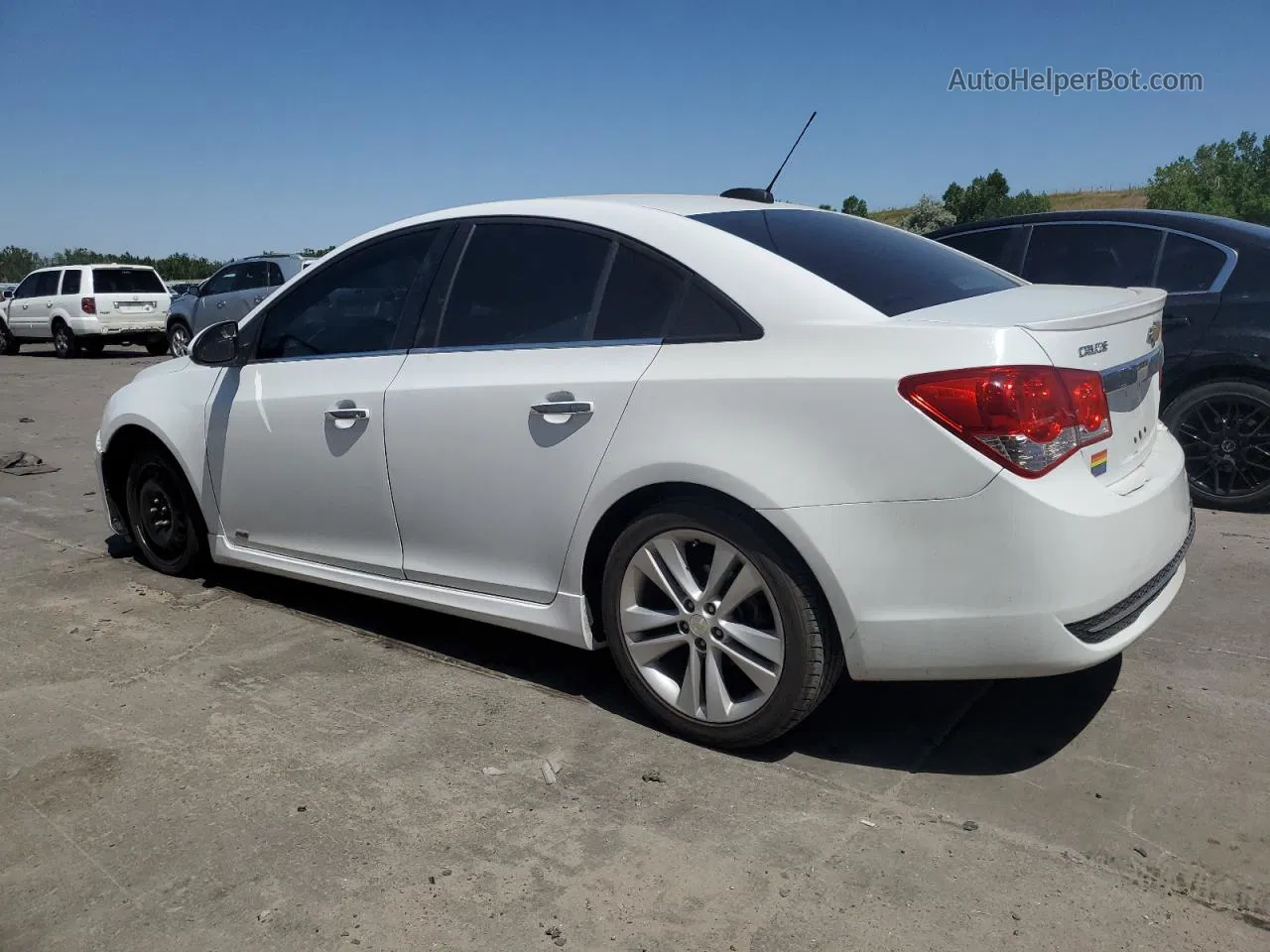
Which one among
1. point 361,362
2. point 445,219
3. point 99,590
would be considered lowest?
point 99,590

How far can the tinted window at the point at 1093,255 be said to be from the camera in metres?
6.42

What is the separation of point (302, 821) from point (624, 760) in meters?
0.93

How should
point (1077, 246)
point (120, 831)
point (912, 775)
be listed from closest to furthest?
point (120, 831) < point (912, 775) < point (1077, 246)

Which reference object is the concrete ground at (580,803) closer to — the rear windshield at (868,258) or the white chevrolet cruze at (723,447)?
the white chevrolet cruze at (723,447)

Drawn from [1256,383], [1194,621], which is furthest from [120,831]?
[1256,383]

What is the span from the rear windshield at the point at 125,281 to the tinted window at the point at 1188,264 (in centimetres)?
1971

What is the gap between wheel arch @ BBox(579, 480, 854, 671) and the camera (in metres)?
2.97

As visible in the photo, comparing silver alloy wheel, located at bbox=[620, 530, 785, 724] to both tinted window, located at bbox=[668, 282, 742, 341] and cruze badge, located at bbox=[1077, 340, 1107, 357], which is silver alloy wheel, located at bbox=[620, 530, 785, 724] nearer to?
tinted window, located at bbox=[668, 282, 742, 341]

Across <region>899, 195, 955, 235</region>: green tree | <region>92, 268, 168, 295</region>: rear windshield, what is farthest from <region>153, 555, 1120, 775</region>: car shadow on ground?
<region>899, 195, 955, 235</region>: green tree

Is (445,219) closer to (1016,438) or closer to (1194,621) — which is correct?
(1016,438)

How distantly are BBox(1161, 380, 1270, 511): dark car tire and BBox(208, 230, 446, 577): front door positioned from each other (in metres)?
4.43

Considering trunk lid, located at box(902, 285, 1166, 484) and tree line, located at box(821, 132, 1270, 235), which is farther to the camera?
tree line, located at box(821, 132, 1270, 235)

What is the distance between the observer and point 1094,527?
2801 mm

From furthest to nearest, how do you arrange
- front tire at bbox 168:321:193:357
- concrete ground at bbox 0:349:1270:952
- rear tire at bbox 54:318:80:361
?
rear tire at bbox 54:318:80:361 < front tire at bbox 168:321:193:357 < concrete ground at bbox 0:349:1270:952
